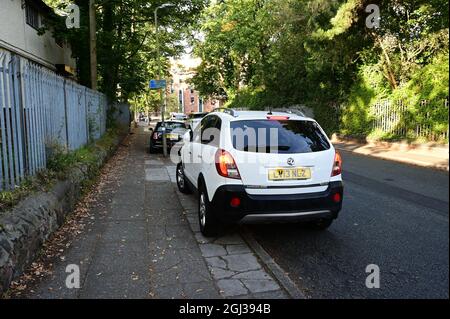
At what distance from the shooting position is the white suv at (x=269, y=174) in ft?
16.1

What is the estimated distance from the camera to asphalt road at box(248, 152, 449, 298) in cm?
389

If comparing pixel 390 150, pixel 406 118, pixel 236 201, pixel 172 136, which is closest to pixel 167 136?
pixel 172 136

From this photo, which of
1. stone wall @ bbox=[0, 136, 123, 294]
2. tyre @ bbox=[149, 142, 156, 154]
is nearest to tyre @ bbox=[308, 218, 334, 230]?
stone wall @ bbox=[0, 136, 123, 294]

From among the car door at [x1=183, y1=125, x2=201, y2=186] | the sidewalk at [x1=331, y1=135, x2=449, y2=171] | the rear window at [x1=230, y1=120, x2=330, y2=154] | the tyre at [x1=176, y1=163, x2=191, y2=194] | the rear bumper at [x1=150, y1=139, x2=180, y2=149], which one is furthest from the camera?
the rear bumper at [x1=150, y1=139, x2=180, y2=149]

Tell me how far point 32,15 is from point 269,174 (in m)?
14.7

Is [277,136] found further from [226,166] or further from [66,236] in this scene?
[66,236]

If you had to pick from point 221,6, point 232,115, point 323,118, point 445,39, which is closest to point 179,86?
point 221,6

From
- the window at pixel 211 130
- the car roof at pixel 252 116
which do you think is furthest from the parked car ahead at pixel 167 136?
the car roof at pixel 252 116

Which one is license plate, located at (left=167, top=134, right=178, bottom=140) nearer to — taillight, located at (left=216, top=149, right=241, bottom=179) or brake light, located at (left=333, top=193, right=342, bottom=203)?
taillight, located at (left=216, top=149, right=241, bottom=179)

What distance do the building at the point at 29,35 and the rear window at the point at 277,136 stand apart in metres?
10.5

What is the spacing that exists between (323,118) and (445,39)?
26.3 feet

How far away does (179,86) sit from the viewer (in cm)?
11050

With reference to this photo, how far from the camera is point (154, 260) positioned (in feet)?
15.4

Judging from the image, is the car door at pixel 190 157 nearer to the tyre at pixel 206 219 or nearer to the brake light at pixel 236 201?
the tyre at pixel 206 219
